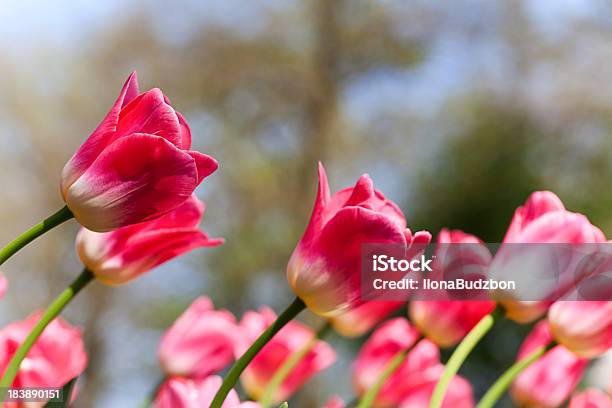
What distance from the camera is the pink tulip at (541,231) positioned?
0.17 metres

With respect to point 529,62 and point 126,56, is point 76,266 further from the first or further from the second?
point 529,62

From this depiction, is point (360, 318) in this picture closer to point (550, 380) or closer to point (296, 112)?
point (550, 380)

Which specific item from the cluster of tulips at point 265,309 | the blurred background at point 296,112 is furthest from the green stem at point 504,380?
the blurred background at point 296,112

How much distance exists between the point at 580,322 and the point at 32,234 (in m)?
0.12

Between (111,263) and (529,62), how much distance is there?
4160mm

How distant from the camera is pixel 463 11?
13.4ft

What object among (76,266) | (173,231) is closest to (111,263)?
(173,231)

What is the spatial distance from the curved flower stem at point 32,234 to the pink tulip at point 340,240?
0.04 m

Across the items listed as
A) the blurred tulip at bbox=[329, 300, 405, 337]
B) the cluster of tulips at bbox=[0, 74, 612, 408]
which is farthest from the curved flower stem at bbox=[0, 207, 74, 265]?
the blurred tulip at bbox=[329, 300, 405, 337]

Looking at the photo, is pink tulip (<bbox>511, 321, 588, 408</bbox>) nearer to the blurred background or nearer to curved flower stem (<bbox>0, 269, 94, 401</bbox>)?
curved flower stem (<bbox>0, 269, 94, 401</bbox>)

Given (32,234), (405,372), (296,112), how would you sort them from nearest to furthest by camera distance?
(32,234) < (405,372) < (296,112)

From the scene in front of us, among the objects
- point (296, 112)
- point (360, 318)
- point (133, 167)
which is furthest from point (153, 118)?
point (296, 112)

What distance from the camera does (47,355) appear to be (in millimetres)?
203

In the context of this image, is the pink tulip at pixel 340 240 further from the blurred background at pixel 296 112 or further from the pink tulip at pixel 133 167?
the blurred background at pixel 296 112
